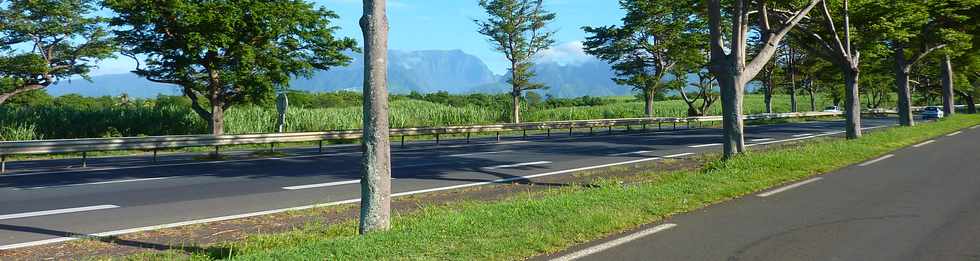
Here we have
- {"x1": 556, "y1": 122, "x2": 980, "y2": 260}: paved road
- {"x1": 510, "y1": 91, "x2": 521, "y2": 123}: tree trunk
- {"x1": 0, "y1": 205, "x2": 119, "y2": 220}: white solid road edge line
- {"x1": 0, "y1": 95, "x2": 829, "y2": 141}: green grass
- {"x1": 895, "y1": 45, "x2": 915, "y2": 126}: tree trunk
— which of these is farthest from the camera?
{"x1": 510, "y1": 91, "x2": 521, "y2": 123}: tree trunk

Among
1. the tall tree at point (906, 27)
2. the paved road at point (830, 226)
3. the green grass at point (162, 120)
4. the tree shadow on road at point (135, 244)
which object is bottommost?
the paved road at point (830, 226)

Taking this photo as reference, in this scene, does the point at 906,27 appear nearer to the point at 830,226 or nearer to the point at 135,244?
the point at 830,226

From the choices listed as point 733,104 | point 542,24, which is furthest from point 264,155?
point 542,24

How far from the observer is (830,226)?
236 inches

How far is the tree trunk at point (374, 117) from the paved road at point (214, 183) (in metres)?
2.58

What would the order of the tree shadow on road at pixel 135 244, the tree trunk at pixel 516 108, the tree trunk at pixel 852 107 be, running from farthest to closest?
1. the tree trunk at pixel 516 108
2. the tree trunk at pixel 852 107
3. the tree shadow on road at pixel 135 244

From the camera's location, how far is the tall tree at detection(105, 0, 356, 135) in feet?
68.2

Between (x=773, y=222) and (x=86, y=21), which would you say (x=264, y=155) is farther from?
(x=86, y=21)

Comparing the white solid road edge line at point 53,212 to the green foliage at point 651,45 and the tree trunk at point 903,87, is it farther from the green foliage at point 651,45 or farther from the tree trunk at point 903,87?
the green foliage at point 651,45

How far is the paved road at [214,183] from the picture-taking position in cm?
727

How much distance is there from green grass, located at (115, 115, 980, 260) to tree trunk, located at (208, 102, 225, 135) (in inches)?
697

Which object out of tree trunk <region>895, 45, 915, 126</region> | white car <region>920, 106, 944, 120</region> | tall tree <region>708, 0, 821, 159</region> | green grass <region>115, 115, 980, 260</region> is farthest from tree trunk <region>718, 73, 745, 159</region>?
white car <region>920, 106, 944, 120</region>

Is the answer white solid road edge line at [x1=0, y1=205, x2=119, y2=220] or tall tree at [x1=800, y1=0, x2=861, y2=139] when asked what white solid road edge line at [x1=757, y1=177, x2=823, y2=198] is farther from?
tall tree at [x1=800, y1=0, x2=861, y2=139]

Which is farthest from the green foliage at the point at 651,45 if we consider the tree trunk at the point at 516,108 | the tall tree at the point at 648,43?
the tree trunk at the point at 516,108
